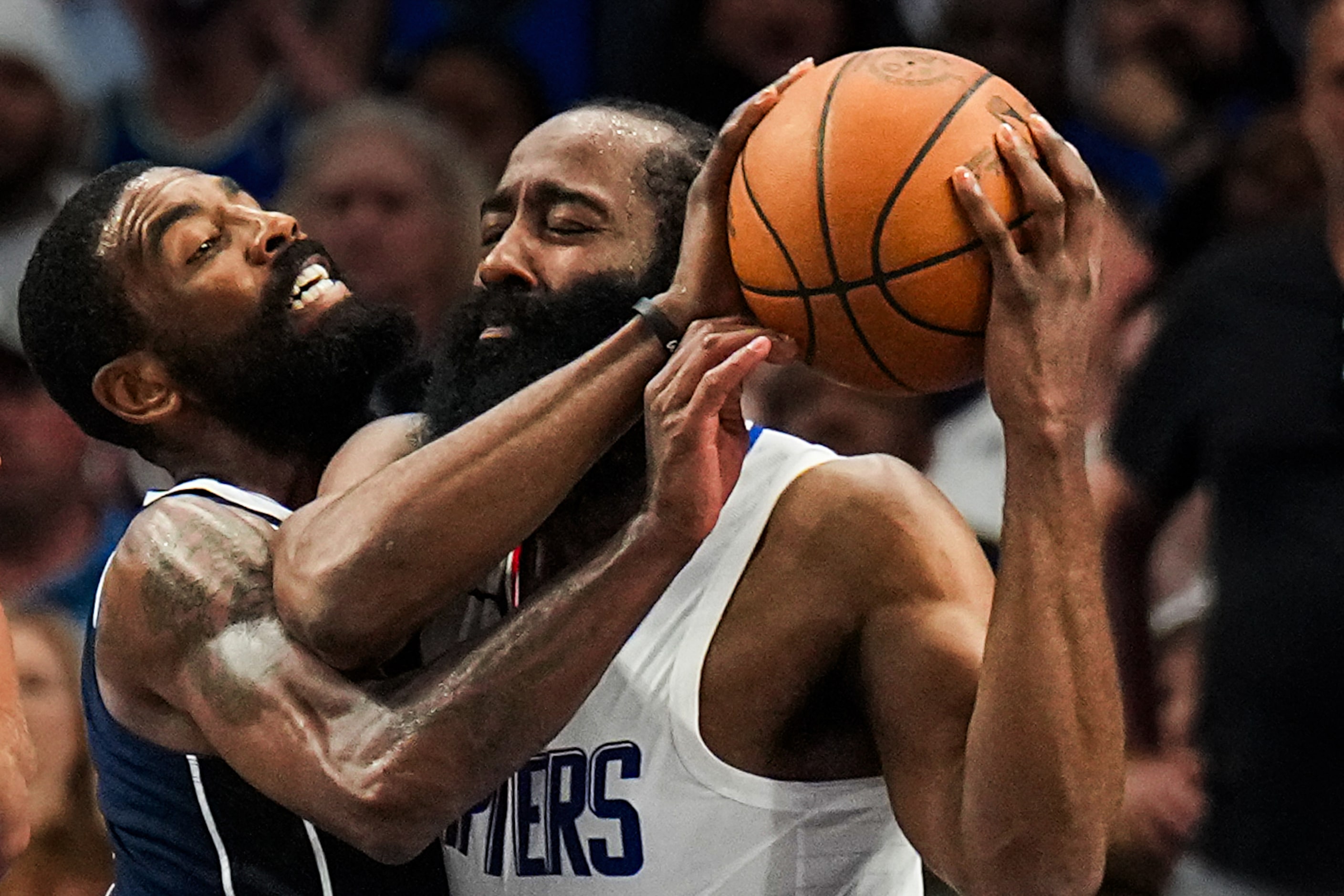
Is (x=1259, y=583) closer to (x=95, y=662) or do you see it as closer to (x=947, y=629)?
(x=947, y=629)

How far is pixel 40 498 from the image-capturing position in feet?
18.4

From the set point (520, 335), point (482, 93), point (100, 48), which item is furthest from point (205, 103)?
point (520, 335)

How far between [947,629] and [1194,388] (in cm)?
147

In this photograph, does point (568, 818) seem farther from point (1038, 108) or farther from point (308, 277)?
point (1038, 108)

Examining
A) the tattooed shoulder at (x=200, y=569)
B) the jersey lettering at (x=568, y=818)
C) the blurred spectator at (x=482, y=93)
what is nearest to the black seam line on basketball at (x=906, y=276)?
the jersey lettering at (x=568, y=818)

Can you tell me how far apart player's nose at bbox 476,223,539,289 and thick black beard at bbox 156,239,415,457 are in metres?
0.28

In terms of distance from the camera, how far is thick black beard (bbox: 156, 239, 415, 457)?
11.5ft

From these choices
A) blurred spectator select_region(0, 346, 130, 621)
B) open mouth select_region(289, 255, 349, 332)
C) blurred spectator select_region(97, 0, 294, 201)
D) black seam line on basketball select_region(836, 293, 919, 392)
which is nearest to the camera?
black seam line on basketball select_region(836, 293, 919, 392)

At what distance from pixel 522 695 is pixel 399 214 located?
316cm

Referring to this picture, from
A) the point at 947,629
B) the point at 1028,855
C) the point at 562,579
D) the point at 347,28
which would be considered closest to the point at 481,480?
the point at 562,579

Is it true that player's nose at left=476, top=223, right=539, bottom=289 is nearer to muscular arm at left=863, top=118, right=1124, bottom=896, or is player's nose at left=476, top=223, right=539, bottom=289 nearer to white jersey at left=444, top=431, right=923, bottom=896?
white jersey at left=444, top=431, right=923, bottom=896

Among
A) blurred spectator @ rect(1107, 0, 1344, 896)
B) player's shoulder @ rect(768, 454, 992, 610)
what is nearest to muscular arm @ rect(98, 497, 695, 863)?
player's shoulder @ rect(768, 454, 992, 610)

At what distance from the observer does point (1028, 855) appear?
9.26 ft

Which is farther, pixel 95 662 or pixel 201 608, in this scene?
pixel 95 662
